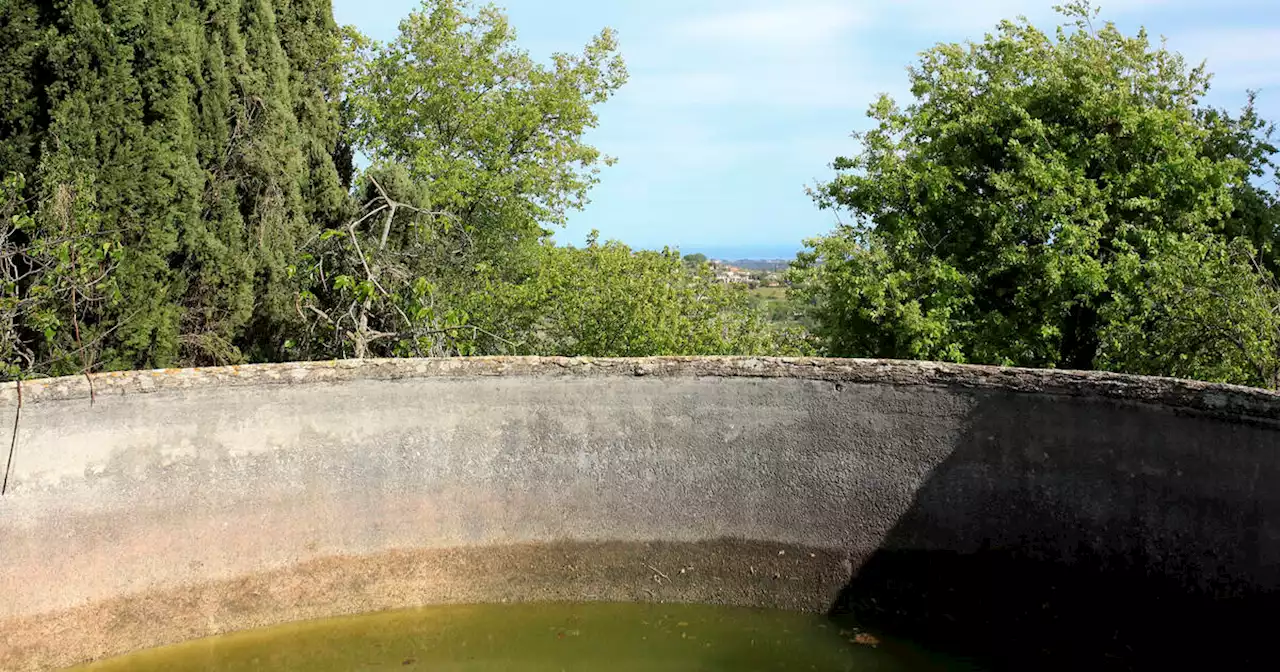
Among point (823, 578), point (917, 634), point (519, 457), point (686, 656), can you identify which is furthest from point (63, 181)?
point (917, 634)

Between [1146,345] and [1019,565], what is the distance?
482cm

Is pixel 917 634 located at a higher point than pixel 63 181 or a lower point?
lower

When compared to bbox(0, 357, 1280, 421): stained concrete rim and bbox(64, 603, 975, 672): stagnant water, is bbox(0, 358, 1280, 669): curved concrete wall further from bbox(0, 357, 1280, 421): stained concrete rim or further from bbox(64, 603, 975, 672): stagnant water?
bbox(64, 603, 975, 672): stagnant water

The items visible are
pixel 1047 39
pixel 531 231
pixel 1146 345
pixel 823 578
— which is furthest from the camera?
pixel 531 231

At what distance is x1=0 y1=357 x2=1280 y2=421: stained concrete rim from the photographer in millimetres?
8109

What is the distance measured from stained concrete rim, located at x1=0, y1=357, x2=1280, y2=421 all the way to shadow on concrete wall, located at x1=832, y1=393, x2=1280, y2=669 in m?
0.13

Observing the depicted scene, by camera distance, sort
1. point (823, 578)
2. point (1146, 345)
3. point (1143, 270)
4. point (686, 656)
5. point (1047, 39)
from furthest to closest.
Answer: point (1047, 39)
point (1143, 270)
point (1146, 345)
point (823, 578)
point (686, 656)

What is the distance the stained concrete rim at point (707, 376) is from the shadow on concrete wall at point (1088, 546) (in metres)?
0.13

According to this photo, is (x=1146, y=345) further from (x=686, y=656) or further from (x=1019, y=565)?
(x=686, y=656)

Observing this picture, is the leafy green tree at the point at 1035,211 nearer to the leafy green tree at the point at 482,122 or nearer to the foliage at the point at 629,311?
the foliage at the point at 629,311

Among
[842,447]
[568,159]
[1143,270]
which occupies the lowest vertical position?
[842,447]

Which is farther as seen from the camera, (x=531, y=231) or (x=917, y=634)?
(x=531, y=231)

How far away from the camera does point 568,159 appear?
71.1ft

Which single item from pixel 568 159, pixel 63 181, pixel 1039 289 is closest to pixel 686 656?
pixel 63 181
